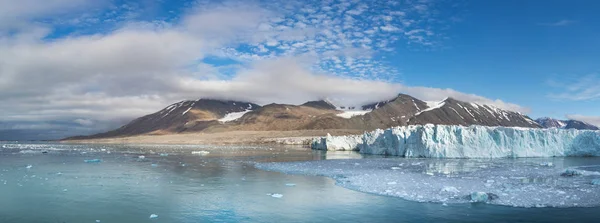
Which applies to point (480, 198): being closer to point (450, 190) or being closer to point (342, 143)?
point (450, 190)

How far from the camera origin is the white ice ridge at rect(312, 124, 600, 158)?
35719mm

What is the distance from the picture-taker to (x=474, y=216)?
10.5 metres

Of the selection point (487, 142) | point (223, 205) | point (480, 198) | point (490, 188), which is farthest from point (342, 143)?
point (223, 205)

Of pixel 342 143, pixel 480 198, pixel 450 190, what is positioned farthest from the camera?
pixel 342 143

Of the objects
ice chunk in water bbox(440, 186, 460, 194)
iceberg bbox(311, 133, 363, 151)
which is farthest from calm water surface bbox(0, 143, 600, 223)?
iceberg bbox(311, 133, 363, 151)

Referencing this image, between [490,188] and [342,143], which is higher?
[342,143]

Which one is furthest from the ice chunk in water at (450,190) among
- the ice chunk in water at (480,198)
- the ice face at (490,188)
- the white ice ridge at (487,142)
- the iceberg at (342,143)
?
the iceberg at (342,143)

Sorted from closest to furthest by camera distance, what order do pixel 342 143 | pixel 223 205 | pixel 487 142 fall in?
pixel 223 205 → pixel 487 142 → pixel 342 143

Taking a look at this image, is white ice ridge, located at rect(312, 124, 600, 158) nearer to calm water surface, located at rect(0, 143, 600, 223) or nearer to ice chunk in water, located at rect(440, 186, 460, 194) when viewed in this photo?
calm water surface, located at rect(0, 143, 600, 223)

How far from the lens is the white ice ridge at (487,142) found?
3572 centimetres

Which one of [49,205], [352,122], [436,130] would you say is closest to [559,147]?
[436,130]

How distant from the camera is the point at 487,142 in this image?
35969mm

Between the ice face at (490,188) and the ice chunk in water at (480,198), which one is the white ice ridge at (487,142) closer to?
the ice face at (490,188)

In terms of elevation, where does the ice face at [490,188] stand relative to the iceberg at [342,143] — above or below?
below
